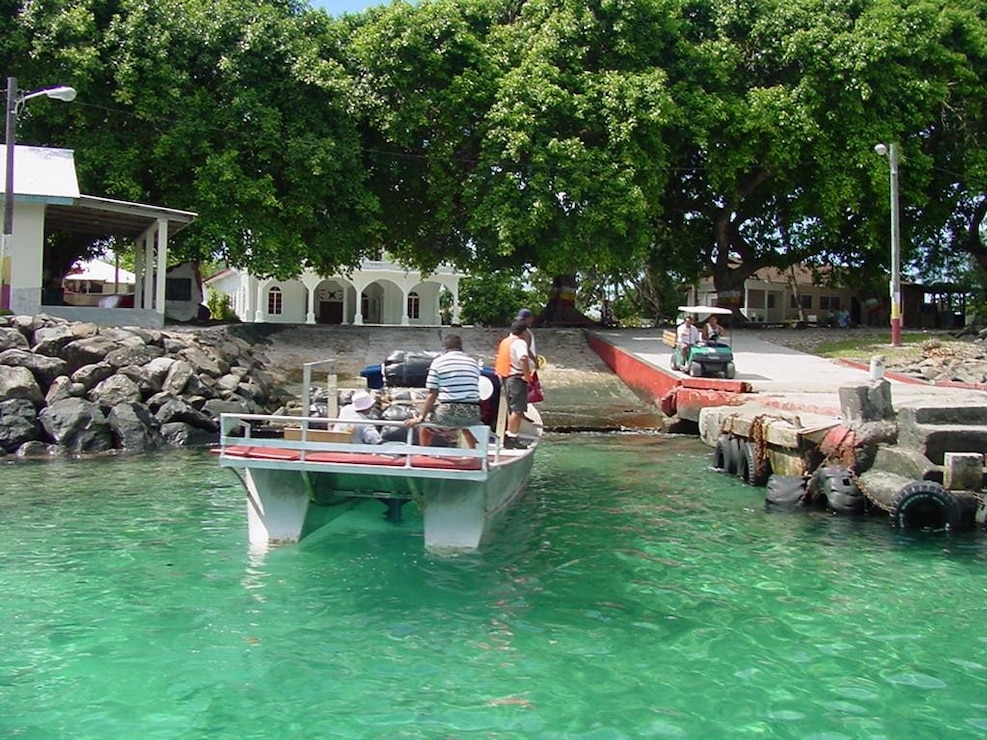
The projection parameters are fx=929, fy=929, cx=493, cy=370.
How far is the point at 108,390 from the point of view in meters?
17.3

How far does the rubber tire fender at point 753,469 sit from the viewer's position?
524 inches

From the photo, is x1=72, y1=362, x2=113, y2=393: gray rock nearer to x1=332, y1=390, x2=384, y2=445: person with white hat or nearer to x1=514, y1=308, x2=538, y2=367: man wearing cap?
x1=332, y1=390, x2=384, y2=445: person with white hat

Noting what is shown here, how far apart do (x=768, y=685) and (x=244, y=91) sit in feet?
86.1

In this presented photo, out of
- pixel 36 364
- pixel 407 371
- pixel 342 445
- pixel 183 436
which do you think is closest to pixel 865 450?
pixel 407 371

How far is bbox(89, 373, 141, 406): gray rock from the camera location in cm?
1714

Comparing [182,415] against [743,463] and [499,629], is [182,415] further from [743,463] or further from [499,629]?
[499,629]

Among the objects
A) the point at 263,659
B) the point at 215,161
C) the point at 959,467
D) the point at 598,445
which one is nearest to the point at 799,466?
the point at 959,467

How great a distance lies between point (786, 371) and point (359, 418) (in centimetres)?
1691

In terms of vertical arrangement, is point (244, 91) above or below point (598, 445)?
above

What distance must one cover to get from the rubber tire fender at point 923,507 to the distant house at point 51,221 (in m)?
19.0

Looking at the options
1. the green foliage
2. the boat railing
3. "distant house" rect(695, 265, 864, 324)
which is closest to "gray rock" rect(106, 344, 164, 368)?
the boat railing

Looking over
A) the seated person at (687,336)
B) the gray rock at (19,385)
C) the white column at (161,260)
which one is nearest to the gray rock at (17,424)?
the gray rock at (19,385)

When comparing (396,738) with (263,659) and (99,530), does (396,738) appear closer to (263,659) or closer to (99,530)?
(263,659)

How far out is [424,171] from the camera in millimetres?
31344
